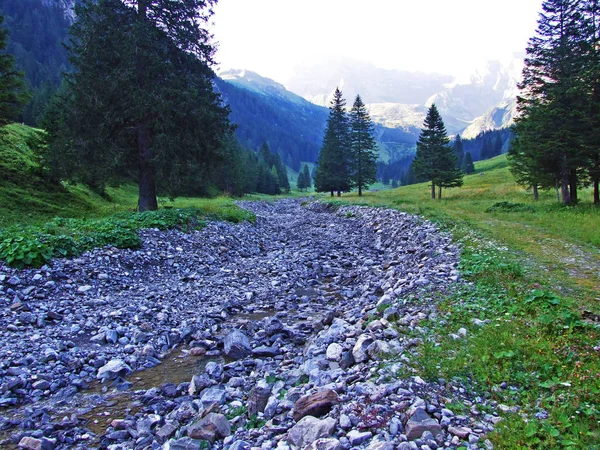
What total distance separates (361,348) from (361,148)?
6064 cm

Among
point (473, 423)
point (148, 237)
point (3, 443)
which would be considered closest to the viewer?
point (473, 423)

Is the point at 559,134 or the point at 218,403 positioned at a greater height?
the point at 559,134

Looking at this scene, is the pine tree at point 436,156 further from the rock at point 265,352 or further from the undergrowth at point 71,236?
the rock at point 265,352

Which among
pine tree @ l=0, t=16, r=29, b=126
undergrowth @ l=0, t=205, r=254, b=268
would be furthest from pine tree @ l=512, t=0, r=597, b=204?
pine tree @ l=0, t=16, r=29, b=126

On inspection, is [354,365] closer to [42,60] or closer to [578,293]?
[578,293]

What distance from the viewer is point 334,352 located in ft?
21.5

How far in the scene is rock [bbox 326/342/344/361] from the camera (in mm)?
6391

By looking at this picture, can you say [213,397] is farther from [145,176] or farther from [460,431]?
[145,176]

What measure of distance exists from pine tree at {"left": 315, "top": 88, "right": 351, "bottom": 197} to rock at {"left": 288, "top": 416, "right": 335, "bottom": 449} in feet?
203

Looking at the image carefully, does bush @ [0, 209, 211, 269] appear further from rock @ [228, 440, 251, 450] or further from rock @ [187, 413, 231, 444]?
rock @ [228, 440, 251, 450]

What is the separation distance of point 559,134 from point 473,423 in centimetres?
2917

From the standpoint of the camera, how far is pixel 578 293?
7.82 m

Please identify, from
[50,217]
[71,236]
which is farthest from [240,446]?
[50,217]

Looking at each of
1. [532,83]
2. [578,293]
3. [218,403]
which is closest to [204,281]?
[218,403]
